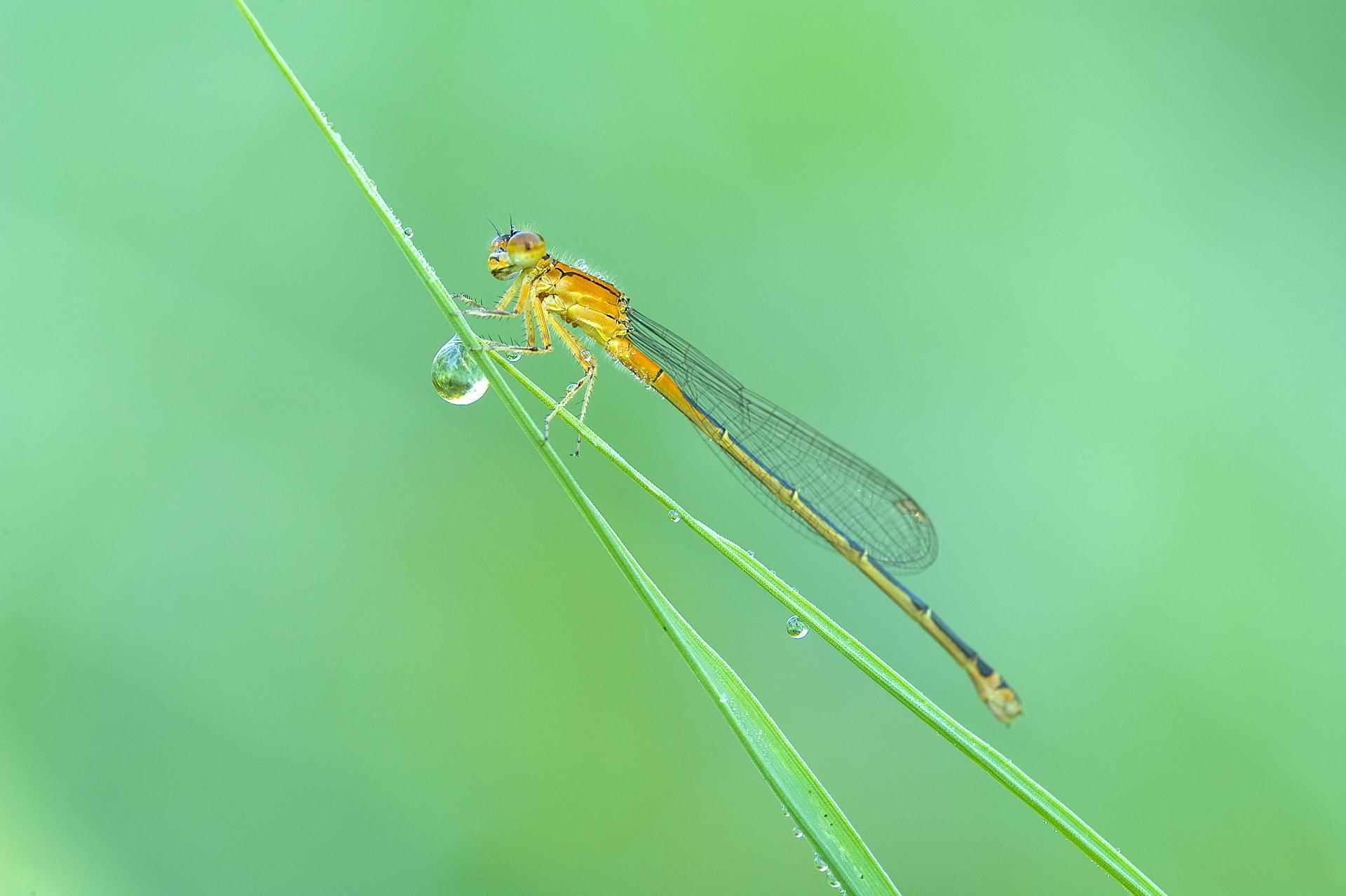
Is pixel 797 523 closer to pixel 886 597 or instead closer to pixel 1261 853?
pixel 886 597

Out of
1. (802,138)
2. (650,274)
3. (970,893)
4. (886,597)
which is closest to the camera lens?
(970,893)

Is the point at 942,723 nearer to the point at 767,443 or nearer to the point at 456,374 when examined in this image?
the point at 456,374

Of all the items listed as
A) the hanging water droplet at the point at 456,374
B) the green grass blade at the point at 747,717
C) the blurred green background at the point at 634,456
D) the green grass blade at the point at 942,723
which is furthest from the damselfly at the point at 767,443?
the green grass blade at the point at 942,723

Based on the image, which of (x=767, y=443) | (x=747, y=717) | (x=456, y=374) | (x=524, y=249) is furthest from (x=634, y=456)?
(x=747, y=717)

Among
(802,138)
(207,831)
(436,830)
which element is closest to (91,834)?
(207,831)

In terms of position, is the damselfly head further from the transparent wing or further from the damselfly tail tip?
the damselfly tail tip
